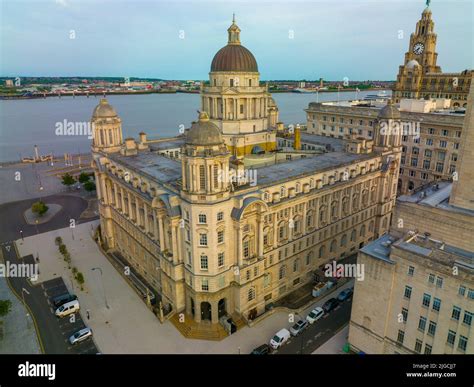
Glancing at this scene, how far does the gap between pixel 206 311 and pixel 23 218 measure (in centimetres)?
6148

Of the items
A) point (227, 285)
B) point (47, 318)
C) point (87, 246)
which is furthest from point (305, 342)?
point (87, 246)

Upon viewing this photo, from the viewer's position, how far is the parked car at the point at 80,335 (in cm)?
4607

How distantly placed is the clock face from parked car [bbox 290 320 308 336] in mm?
100650

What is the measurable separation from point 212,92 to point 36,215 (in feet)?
187

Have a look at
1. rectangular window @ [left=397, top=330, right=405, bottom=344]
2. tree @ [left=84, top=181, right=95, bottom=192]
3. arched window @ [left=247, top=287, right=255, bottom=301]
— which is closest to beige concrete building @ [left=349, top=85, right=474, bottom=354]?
rectangular window @ [left=397, top=330, right=405, bottom=344]

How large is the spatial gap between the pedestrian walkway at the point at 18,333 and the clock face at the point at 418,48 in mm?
123432

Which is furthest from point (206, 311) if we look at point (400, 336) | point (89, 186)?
point (89, 186)

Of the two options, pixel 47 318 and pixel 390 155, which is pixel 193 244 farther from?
pixel 390 155

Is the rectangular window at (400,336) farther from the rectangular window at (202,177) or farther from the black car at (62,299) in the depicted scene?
the black car at (62,299)

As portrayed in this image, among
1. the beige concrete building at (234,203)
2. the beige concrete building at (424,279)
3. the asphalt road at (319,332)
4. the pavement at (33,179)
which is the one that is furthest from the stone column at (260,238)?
the pavement at (33,179)

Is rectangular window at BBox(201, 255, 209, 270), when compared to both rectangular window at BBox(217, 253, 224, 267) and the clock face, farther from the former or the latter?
the clock face

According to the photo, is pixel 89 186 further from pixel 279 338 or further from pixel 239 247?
pixel 279 338

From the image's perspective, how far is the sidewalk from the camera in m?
44.4

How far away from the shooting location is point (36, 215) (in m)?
88.1
